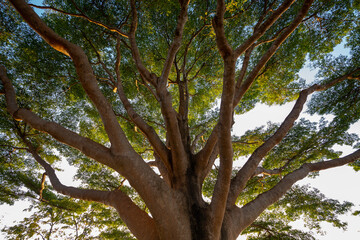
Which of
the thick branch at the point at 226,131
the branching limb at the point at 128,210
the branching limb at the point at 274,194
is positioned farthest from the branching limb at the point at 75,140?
the branching limb at the point at 274,194

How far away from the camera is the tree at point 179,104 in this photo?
2377 millimetres

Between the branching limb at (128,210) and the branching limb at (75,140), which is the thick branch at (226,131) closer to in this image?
the branching limb at (128,210)

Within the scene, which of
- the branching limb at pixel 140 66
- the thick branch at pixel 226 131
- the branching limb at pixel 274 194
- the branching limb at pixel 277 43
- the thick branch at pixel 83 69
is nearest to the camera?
the thick branch at pixel 226 131

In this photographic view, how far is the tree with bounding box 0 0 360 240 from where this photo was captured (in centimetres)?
238

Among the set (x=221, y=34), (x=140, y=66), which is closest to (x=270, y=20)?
(x=221, y=34)

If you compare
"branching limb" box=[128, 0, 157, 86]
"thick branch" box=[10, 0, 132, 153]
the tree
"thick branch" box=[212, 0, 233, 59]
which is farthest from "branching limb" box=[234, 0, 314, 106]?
"thick branch" box=[10, 0, 132, 153]

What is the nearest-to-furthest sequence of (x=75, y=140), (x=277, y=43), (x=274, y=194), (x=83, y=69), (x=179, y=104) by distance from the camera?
(x=75, y=140), (x=83, y=69), (x=277, y=43), (x=274, y=194), (x=179, y=104)

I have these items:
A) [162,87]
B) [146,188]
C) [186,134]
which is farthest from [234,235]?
[162,87]

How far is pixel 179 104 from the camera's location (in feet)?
15.8

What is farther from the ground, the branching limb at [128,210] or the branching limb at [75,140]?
the branching limb at [75,140]

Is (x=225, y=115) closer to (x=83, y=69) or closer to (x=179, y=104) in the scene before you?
(x=83, y=69)

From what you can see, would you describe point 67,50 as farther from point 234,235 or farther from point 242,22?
point 242,22

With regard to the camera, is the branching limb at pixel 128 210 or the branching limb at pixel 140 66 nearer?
the branching limb at pixel 128 210

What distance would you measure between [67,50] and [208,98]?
6.28m
